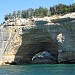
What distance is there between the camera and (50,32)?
193 feet

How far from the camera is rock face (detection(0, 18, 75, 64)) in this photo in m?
58.2

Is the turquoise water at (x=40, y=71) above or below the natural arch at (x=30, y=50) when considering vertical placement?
below

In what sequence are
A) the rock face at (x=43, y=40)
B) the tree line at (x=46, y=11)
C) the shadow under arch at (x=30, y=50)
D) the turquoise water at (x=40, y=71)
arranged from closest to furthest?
the turquoise water at (x=40, y=71), the rock face at (x=43, y=40), the shadow under arch at (x=30, y=50), the tree line at (x=46, y=11)

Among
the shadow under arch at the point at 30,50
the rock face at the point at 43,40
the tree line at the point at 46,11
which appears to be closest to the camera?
the rock face at the point at 43,40

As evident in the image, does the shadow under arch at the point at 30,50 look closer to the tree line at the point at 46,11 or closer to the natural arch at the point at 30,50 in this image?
the natural arch at the point at 30,50

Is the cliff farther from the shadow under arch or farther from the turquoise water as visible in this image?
the turquoise water

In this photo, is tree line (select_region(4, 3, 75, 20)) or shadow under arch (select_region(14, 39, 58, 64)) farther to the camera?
tree line (select_region(4, 3, 75, 20))

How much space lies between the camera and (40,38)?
61000 mm

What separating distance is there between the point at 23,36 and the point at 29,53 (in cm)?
544

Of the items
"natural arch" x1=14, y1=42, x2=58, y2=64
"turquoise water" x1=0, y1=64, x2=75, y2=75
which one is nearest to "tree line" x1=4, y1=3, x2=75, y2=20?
"natural arch" x1=14, y1=42, x2=58, y2=64

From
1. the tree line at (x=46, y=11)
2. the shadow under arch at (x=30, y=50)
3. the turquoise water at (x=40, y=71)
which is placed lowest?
the turquoise water at (x=40, y=71)

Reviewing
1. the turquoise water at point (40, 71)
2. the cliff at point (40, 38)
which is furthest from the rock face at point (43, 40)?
the turquoise water at point (40, 71)

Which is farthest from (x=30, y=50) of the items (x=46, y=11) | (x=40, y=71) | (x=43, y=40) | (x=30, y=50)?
(x=40, y=71)

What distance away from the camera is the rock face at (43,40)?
5822 centimetres
